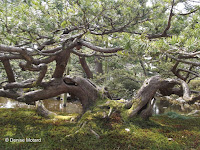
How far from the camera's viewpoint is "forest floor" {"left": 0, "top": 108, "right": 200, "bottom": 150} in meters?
2.55

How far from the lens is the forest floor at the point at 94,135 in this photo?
255 centimetres

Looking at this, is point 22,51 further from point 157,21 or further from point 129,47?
point 157,21

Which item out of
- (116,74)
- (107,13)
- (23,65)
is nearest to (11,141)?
(23,65)

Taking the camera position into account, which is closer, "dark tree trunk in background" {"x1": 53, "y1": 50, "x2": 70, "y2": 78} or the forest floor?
the forest floor

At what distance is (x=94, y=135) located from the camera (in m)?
2.87

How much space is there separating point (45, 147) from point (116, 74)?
5.06m

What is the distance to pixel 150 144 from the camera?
265 cm

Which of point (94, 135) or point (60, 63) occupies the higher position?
point (60, 63)

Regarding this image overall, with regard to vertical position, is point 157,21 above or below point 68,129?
above

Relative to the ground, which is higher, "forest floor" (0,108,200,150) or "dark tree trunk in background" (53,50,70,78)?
"dark tree trunk in background" (53,50,70,78)

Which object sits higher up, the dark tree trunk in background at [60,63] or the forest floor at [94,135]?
the dark tree trunk in background at [60,63]

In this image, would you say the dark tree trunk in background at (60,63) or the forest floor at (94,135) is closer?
the forest floor at (94,135)

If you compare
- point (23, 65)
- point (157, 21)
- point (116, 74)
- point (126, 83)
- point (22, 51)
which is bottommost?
point (126, 83)

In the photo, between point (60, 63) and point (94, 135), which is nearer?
point (94, 135)
